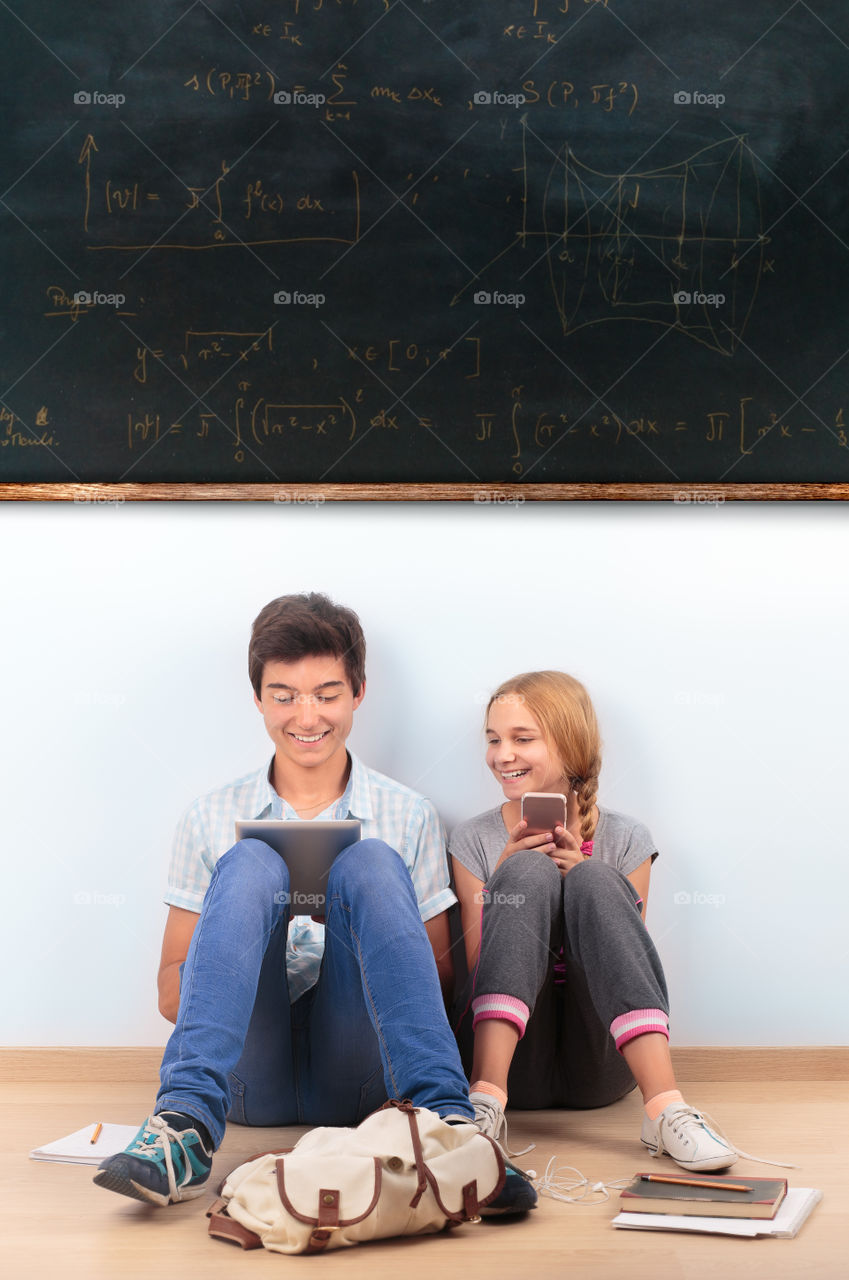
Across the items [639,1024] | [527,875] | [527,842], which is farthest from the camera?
[527,842]

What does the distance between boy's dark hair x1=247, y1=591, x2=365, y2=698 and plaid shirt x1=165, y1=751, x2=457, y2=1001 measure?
0.19 metres

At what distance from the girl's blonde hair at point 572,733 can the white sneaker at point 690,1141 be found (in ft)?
1.82

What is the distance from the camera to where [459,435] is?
2.27 metres

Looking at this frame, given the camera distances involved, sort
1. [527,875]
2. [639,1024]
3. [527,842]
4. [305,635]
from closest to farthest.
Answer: [639,1024], [527,875], [527,842], [305,635]

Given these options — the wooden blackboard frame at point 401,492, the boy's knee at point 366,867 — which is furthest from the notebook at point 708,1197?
the wooden blackboard frame at point 401,492

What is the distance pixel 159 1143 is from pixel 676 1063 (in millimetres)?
1198

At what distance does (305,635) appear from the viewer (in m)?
2.07

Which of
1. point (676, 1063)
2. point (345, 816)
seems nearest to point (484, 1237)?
point (345, 816)

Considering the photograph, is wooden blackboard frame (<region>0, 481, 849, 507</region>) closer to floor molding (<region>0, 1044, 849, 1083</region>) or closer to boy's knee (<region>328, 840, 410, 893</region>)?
boy's knee (<region>328, 840, 410, 893</region>)

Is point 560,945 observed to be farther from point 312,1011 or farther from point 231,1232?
point 231,1232

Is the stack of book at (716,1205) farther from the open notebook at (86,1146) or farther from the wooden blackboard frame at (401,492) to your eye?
the wooden blackboard frame at (401,492)

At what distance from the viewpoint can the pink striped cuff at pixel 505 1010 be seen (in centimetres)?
174

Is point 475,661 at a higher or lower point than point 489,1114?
higher

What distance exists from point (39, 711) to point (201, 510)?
0.52 m
